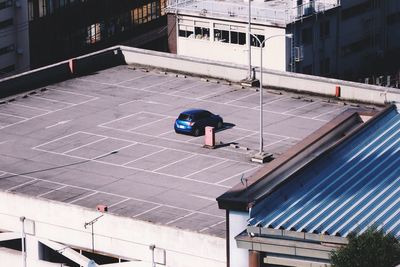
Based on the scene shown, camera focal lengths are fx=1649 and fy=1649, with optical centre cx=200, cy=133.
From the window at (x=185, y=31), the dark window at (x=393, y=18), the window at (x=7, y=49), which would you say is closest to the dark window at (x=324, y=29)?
the window at (x=185, y=31)

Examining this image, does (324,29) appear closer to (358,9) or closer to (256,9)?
(358,9)

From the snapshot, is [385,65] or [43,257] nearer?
[43,257]

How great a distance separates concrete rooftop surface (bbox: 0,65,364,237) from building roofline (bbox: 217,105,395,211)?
18.4ft

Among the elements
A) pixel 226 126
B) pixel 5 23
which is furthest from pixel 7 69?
pixel 226 126

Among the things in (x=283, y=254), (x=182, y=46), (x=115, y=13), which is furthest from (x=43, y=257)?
(x=115, y=13)

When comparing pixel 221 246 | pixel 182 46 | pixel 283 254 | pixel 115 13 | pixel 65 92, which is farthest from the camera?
pixel 115 13

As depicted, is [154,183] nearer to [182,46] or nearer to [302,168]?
[302,168]

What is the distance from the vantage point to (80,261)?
98938 mm

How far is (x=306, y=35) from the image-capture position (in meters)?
158

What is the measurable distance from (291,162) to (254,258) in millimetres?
7880

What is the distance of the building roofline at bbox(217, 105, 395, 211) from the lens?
87562mm

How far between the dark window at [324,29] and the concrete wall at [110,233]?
213 feet

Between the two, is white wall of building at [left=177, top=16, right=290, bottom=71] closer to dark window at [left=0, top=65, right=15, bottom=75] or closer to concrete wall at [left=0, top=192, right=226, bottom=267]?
dark window at [left=0, top=65, right=15, bottom=75]

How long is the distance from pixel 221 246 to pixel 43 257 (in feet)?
45.6
